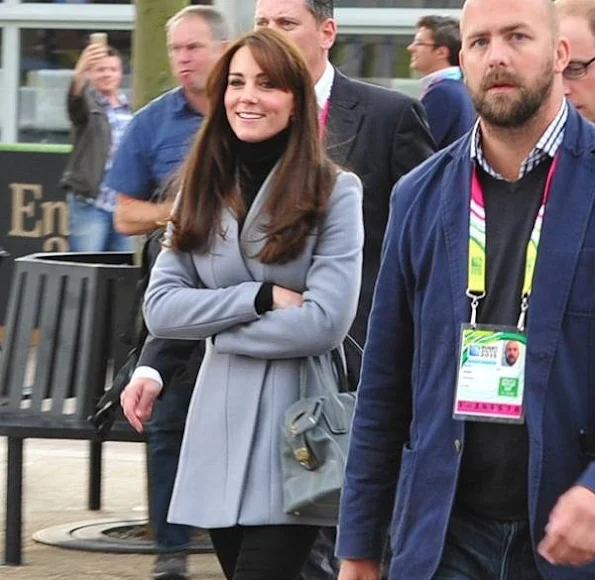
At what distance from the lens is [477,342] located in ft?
10.7

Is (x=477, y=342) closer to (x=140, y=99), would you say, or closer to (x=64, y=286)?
(x=64, y=286)

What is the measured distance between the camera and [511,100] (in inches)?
128

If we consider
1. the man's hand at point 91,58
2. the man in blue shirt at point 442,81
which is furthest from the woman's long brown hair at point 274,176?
the man's hand at point 91,58

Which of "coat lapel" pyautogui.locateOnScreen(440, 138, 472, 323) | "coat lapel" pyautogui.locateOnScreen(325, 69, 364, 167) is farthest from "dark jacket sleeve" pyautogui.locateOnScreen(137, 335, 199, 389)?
"coat lapel" pyautogui.locateOnScreen(440, 138, 472, 323)

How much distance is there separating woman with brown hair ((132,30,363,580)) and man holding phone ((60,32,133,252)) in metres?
6.96

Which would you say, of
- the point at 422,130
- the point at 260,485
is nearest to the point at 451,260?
the point at 260,485

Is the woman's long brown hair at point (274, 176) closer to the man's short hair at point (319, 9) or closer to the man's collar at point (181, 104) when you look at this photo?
the man's short hair at point (319, 9)

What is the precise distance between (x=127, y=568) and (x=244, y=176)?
2523mm

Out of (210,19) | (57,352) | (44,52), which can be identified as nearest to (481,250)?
(210,19)

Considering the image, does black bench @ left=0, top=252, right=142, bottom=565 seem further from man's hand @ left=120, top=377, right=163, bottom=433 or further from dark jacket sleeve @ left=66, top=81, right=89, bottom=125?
dark jacket sleeve @ left=66, top=81, right=89, bottom=125

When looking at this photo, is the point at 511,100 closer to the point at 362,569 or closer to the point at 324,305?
the point at 362,569

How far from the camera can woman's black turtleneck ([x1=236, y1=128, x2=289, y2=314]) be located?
4.79m

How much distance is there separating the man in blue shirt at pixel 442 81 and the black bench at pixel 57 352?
5.60ft

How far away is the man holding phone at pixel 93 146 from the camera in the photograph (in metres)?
11.8
